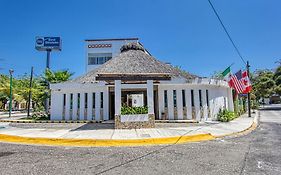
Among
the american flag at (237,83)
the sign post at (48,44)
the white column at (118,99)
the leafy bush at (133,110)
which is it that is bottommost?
the leafy bush at (133,110)

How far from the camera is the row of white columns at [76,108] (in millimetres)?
17375

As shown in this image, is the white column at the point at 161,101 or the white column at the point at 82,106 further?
the white column at the point at 82,106

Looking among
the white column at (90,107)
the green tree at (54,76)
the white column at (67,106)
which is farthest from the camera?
the green tree at (54,76)

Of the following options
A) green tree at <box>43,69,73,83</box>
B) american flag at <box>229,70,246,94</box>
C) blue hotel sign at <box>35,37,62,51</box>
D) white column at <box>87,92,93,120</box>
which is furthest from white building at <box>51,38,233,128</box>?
blue hotel sign at <box>35,37,62,51</box>

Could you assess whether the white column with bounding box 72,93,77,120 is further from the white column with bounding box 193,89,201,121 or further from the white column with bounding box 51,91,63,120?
the white column with bounding box 193,89,201,121

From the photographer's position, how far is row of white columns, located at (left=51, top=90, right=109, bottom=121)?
684 inches

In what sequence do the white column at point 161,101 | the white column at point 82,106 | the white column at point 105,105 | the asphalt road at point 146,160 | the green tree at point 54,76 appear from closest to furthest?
1. the asphalt road at point 146,160
2. the white column at point 161,101
3. the white column at point 105,105
4. the white column at point 82,106
5. the green tree at point 54,76

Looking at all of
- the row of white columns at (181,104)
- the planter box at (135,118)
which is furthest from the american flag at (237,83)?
the planter box at (135,118)

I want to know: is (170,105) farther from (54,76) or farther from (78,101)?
(54,76)

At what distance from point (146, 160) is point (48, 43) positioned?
49692mm

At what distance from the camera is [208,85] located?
56.4 ft

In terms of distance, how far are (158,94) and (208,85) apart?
435 centimetres

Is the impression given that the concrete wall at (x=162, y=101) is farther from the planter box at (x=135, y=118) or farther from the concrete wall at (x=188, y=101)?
the planter box at (x=135, y=118)

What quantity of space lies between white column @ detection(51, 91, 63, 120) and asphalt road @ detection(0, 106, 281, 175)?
10.1 m
